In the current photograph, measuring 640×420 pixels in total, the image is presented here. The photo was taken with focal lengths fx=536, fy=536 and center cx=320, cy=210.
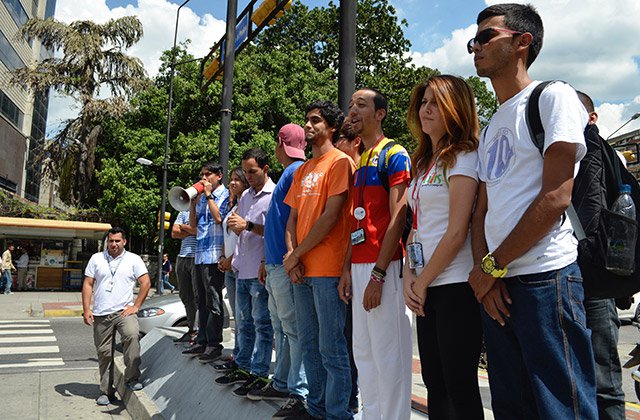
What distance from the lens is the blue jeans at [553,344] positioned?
75.8 inches

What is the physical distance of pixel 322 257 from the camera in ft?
11.7

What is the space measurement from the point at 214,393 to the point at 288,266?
1956 mm

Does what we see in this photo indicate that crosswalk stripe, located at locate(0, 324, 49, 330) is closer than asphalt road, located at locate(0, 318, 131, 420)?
No

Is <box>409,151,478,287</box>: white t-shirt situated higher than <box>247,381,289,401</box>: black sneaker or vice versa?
<box>409,151,478,287</box>: white t-shirt

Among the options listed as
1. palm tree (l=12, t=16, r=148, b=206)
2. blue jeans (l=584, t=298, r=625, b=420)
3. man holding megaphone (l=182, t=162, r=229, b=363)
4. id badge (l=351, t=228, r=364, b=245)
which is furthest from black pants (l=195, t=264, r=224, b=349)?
palm tree (l=12, t=16, r=148, b=206)

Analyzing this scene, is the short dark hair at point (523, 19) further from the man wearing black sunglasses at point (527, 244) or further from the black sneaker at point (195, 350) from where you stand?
the black sneaker at point (195, 350)

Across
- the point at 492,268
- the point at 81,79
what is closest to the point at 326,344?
the point at 492,268

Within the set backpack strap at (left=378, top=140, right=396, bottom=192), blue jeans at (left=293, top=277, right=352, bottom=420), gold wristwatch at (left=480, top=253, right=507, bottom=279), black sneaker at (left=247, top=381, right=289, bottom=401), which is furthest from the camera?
black sneaker at (left=247, top=381, right=289, bottom=401)

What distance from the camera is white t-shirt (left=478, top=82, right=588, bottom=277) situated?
6.63 feet

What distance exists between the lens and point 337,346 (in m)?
3.48

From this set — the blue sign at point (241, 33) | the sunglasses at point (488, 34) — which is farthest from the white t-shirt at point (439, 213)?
the blue sign at point (241, 33)

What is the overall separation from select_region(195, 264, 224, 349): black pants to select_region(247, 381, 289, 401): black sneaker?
160 cm

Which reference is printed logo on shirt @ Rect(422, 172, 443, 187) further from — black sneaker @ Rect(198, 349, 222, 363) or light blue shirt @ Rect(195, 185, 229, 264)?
black sneaker @ Rect(198, 349, 222, 363)

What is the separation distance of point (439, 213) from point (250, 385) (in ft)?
8.86
